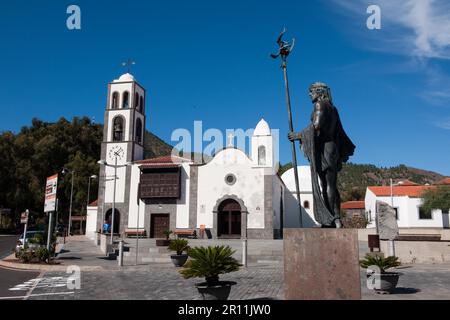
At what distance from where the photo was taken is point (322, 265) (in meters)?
5.56

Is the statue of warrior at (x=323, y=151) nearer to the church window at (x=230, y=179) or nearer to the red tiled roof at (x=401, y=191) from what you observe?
the church window at (x=230, y=179)

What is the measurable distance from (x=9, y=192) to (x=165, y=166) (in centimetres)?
2386

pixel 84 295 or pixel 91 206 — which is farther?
pixel 91 206

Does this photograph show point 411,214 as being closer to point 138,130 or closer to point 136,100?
point 138,130

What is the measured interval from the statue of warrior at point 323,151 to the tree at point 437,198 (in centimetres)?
3525

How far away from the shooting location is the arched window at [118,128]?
36.1 metres

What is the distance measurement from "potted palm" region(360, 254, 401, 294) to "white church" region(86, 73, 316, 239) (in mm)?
21631

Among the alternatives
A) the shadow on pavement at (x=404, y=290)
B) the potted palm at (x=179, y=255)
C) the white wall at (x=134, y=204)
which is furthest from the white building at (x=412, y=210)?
the shadow on pavement at (x=404, y=290)

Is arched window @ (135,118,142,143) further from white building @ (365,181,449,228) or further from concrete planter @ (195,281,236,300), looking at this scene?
concrete planter @ (195,281,236,300)

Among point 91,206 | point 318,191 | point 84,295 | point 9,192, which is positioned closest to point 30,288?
point 84,295

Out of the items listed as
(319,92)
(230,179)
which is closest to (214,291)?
(319,92)

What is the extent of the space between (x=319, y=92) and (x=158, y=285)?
24.4 feet

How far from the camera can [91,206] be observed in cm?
3728
